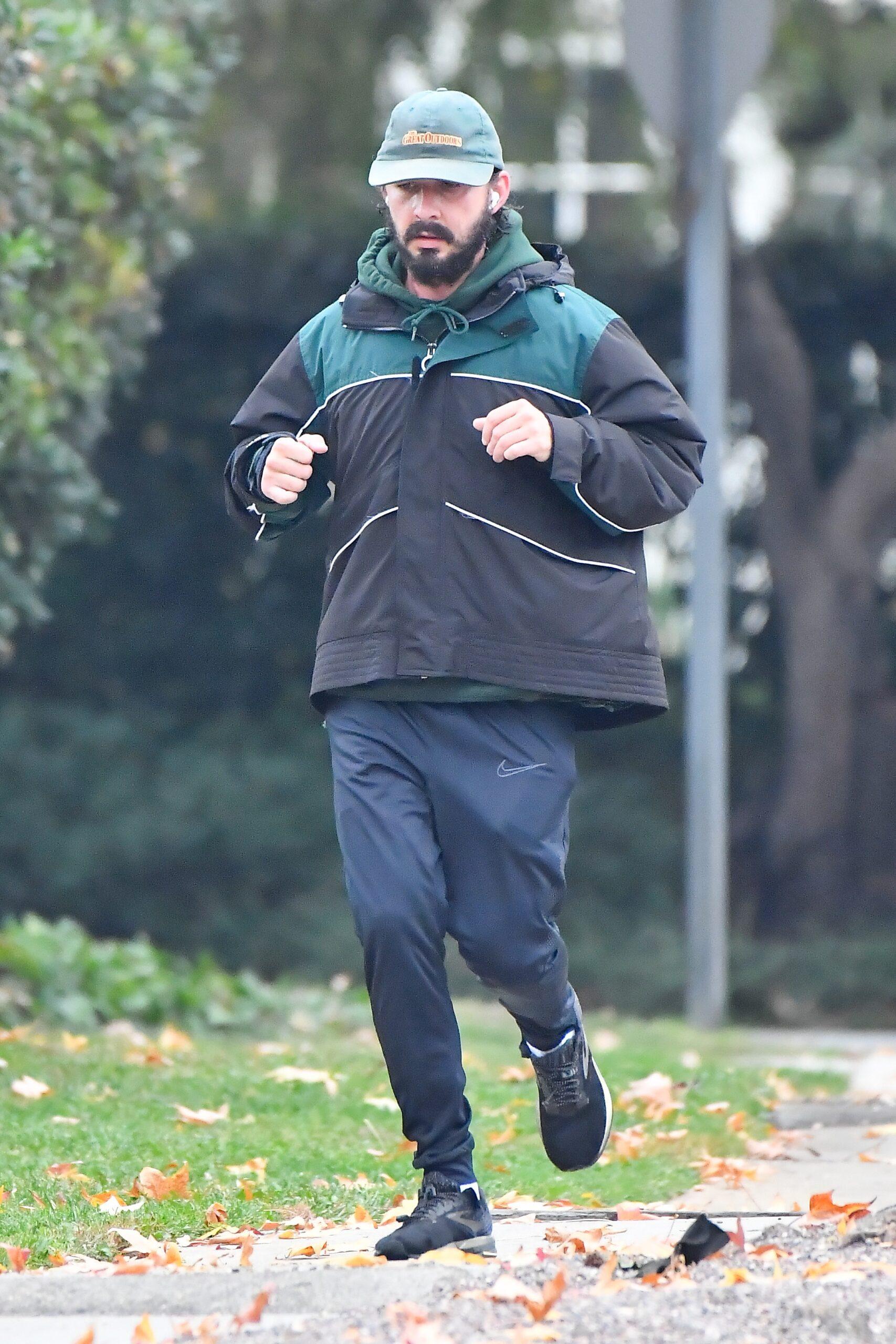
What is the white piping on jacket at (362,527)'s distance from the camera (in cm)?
394

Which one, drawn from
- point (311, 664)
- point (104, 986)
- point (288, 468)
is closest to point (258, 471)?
point (288, 468)

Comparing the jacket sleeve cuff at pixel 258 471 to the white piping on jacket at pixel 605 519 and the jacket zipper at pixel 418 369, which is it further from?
the white piping on jacket at pixel 605 519

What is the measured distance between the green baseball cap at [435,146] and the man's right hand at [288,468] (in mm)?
479

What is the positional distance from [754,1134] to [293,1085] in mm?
1259

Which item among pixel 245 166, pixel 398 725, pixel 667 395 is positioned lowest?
pixel 398 725

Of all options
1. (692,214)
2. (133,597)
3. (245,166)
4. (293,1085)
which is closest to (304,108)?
(245,166)

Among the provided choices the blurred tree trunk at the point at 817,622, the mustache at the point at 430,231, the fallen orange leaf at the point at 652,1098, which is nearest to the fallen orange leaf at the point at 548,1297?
the mustache at the point at 430,231

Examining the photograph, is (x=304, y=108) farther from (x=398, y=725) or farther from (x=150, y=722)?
(x=398, y=725)

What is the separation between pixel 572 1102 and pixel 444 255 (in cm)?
158

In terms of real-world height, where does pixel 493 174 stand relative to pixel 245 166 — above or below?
below

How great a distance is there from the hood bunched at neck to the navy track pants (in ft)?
2.26

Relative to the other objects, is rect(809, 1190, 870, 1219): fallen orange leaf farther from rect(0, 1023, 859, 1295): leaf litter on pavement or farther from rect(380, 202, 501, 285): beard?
rect(380, 202, 501, 285): beard

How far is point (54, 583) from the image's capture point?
11617mm

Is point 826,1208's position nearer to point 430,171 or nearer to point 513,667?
point 513,667
